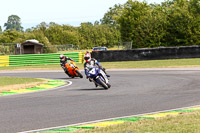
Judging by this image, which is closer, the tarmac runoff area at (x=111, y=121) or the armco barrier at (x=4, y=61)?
the tarmac runoff area at (x=111, y=121)

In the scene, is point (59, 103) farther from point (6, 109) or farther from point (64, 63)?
point (64, 63)

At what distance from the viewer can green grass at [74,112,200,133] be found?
22.4 ft

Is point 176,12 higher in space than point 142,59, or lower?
higher

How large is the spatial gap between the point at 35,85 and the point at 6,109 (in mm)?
7634

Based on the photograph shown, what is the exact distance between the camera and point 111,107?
34.3 feet

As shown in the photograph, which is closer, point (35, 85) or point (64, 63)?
point (35, 85)

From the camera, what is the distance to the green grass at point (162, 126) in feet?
22.4

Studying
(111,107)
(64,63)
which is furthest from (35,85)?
(111,107)

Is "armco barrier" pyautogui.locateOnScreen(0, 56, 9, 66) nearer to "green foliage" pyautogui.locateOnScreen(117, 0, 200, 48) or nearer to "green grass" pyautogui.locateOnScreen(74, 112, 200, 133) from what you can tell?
"green foliage" pyautogui.locateOnScreen(117, 0, 200, 48)

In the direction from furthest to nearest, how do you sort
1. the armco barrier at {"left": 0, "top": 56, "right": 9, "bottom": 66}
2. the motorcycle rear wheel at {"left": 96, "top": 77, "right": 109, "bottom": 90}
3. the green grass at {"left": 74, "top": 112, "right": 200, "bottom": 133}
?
1. the armco barrier at {"left": 0, "top": 56, "right": 9, "bottom": 66}
2. the motorcycle rear wheel at {"left": 96, "top": 77, "right": 109, "bottom": 90}
3. the green grass at {"left": 74, "top": 112, "right": 200, "bottom": 133}

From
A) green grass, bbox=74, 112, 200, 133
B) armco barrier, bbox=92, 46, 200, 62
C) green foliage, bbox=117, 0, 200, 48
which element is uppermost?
green foliage, bbox=117, 0, 200, 48

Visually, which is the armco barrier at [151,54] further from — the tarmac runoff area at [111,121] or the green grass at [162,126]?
the green grass at [162,126]

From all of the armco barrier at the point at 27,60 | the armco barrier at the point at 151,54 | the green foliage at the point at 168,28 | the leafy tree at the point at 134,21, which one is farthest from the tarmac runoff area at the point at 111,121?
the leafy tree at the point at 134,21

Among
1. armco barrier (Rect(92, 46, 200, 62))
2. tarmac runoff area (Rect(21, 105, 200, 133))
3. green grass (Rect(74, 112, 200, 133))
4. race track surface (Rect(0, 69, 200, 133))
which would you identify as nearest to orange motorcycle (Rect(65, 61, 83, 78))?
race track surface (Rect(0, 69, 200, 133))
